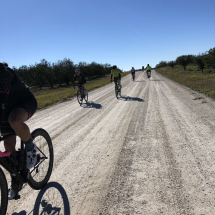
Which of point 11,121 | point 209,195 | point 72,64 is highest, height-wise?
point 72,64

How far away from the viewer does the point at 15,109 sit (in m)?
2.05

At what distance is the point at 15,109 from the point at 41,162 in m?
1.07

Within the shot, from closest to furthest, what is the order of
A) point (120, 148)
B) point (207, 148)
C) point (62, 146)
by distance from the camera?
point (207, 148)
point (120, 148)
point (62, 146)

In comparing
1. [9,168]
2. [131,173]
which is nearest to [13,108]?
[9,168]

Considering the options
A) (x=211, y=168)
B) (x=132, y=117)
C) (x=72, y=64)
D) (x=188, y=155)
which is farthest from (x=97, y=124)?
(x=72, y=64)

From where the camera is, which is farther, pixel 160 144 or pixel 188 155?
pixel 160 144

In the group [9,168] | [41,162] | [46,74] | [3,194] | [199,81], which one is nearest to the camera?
[3,194]

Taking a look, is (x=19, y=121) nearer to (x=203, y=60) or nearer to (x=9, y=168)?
(x=9, y=168)

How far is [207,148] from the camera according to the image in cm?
329

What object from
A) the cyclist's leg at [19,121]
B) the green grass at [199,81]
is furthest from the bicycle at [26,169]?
the green grass at [199,81]

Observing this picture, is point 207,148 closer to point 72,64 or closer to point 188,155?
point 188,155

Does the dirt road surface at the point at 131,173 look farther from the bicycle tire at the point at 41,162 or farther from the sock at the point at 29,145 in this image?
the sock at the point at 29,145

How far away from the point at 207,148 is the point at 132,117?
9.80ft

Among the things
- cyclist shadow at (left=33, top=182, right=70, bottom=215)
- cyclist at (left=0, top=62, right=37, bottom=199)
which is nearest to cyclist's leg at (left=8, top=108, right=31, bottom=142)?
cyclist at (left=0, top=62, right=37, bottom=199)
